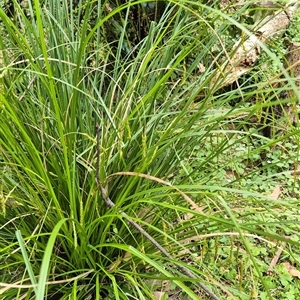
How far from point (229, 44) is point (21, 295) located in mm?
1278

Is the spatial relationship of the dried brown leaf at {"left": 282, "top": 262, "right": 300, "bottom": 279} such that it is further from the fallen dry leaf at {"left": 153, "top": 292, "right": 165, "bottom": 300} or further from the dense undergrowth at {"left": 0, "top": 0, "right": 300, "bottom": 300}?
the fallen dry leaf at {"left": 153, "top": 292, "right": 165, "bottom": 300}

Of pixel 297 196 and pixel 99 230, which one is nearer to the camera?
pixel 99 230

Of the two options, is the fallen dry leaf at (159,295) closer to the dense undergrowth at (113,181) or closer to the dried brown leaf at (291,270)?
the dense undergrowth at (113,181)

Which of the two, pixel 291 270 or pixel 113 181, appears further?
pixel 291 270

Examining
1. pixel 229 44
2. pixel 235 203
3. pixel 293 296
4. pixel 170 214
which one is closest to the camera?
pixel 170 214

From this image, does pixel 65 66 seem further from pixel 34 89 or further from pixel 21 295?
pixel 21 295

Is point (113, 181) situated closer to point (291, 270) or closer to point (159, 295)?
point (159, 295)

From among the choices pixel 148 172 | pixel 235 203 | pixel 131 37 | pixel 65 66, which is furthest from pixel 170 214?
pixel 131 37

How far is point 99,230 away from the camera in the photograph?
3.59 ft

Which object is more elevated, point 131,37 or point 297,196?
point 131,37

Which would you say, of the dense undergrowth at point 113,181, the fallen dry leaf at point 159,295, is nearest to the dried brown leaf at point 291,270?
the dense undergrowth at point 113,181

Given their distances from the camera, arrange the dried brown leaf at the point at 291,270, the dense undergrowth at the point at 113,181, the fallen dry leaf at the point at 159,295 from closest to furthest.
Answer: the dense undergrowth at the point at 113,181, the fallen dry leaf at the point at 159,295, the dried brown leaf at the point at 291,270

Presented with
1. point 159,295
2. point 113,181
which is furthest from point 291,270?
point 113,181

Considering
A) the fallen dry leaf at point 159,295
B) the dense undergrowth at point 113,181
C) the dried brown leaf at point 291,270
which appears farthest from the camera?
the dried brown leaf at point 291,270
